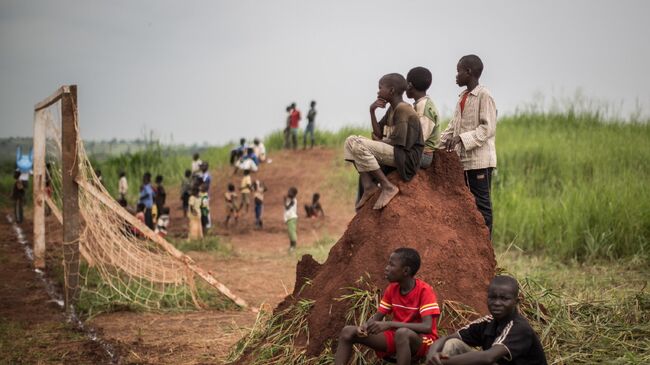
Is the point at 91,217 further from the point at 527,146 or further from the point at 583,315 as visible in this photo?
the point at 527,146

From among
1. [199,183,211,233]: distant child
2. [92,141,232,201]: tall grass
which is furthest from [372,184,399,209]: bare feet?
[92,141,232,201]: tall grass

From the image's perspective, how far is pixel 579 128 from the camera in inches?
858

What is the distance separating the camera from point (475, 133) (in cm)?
573

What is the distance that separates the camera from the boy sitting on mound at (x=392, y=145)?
5328 millimetres

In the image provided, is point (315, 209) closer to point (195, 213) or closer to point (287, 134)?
point (195, 213)

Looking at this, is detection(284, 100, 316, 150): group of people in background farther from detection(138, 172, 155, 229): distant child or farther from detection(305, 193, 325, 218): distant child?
detection(138, 172, 155, 229): distant child

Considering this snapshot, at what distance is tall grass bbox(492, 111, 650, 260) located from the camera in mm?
12328

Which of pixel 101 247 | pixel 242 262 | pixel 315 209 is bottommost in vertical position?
pixel 242 262

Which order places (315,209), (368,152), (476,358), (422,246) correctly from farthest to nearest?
(315,209) → (368,152) → (422,246) → (476,358)

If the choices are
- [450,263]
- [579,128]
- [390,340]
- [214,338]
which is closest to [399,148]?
[450,263]

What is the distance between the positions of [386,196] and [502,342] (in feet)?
5.54

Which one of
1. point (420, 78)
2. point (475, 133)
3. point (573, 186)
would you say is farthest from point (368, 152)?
point (573, 186)

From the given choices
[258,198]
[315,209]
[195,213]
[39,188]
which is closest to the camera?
[39,188]

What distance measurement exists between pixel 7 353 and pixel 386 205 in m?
3.81
